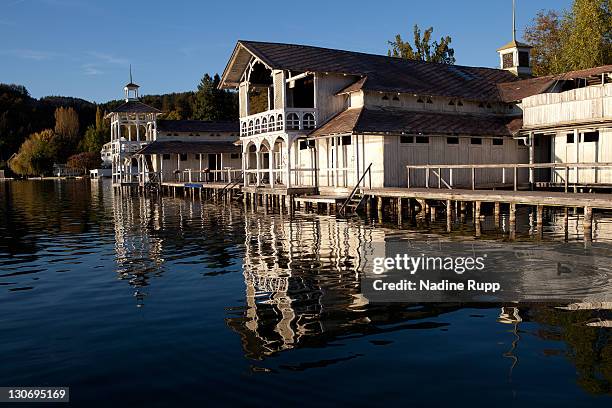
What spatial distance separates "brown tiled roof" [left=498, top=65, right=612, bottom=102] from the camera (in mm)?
32719

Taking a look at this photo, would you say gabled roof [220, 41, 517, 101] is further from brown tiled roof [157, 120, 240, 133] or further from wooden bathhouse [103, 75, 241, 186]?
brown tiled roof [157, 120, 240, 133]

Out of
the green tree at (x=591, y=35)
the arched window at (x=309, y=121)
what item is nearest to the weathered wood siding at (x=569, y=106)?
the arched window at (x=309, y=121)

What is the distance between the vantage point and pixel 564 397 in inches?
276

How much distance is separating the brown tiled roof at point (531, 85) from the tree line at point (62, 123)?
5891 cm

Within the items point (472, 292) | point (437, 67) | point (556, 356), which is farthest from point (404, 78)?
point (556, 356)

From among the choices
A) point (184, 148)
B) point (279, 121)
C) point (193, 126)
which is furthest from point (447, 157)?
point (193, 126)

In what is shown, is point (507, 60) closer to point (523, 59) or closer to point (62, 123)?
point (523, 59)

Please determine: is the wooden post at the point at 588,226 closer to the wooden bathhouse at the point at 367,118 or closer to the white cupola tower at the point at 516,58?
the wooden bathhouse at the point at 367,118

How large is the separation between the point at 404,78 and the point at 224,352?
28948 mm

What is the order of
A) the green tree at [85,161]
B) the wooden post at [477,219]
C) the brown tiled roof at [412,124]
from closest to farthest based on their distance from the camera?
the wooden post at [477,219], the brown tiled roof at [412,124], the green tree at [85,161]

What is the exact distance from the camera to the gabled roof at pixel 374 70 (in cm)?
3325

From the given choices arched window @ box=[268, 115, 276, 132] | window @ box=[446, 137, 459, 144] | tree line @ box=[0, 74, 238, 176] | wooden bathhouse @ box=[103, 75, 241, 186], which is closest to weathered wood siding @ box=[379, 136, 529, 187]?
window @ box=[446, 137, 459, 144]

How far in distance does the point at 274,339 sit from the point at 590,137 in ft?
85.0

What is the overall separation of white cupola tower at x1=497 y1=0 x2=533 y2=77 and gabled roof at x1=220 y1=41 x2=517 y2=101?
4696 millimetres
